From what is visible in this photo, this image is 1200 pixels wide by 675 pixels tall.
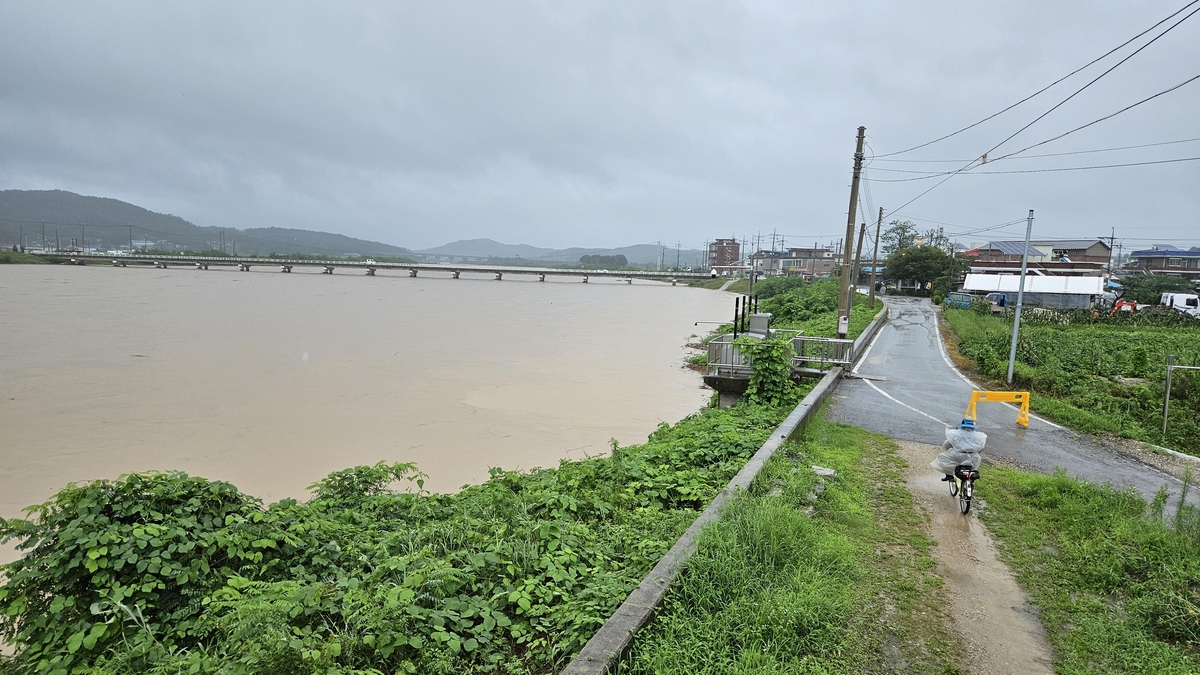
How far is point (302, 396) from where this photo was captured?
1784 centimetres

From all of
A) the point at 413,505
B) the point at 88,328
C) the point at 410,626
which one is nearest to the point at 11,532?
the point at 410,626

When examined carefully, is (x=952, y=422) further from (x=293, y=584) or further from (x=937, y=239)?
(x=937, y=239)

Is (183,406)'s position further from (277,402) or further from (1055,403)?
(1055,403)

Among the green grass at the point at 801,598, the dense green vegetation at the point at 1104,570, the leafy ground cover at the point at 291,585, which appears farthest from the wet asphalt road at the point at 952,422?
the leafy ground cover at the point at 291,585

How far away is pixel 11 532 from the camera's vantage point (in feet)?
14.0

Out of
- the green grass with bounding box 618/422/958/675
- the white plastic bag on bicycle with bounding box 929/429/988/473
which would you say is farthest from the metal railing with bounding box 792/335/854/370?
the green grass with bounding box 618/422/958/675

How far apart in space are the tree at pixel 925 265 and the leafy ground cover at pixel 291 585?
2701 inches

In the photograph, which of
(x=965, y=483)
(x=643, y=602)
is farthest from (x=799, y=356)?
(x=643, y=602)

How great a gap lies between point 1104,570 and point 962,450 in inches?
79.2

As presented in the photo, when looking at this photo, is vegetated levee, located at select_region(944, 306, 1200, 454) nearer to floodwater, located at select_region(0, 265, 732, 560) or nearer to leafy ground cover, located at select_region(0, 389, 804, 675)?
floodwater, located at select_region(0, 265, 732, 560)

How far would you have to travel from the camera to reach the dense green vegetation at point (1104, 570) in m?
4.17

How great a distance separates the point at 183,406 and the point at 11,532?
45.7 ft

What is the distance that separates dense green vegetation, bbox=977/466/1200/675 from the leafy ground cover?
306 centimetres

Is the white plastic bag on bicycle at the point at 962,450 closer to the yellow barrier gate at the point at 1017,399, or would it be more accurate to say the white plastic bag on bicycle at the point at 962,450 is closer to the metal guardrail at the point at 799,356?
the yellow barrier gate at the point at 1017,399
